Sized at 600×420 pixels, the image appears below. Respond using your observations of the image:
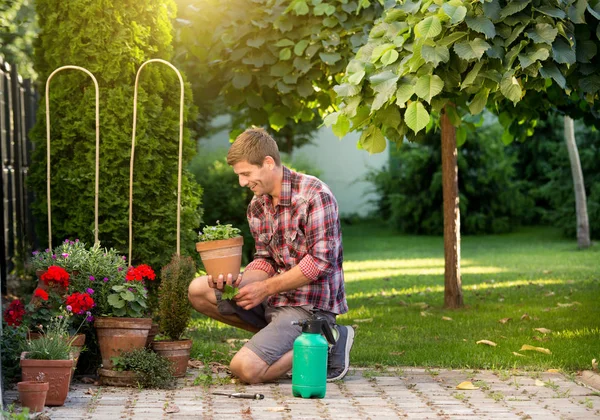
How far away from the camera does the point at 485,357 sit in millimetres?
5629

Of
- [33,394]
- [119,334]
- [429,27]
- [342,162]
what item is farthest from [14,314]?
[342,162]

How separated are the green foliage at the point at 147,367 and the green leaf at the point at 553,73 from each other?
94.8 inches

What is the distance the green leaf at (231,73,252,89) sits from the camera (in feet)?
25.1

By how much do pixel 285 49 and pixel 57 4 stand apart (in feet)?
5.87

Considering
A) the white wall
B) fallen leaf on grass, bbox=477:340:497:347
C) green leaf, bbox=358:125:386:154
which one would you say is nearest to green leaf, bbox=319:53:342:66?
green leaf, bbox=358:125:386:154

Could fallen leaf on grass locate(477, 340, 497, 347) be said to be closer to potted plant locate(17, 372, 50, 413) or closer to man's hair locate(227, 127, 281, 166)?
man's hair locate(227, 127, 281, 166)

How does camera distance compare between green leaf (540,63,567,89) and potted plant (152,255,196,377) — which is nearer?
green leaf (540,63,567,89)

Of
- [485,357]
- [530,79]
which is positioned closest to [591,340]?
[485,357]

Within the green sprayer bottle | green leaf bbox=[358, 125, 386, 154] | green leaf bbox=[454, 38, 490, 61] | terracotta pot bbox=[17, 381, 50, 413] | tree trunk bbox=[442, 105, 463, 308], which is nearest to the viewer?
terracotta pot bbox=[17, 381, 50, 413]

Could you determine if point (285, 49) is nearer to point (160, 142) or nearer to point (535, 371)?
point (160, 142)

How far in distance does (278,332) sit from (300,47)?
10.5ft

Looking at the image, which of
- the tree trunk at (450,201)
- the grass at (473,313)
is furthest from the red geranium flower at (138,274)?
the tree trunk at (450,201)

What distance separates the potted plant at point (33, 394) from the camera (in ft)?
13.4

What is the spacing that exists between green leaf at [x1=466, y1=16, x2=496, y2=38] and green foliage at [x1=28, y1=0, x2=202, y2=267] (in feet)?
9.02
